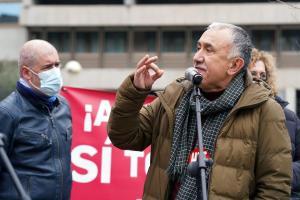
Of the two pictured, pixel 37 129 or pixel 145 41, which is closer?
pixel 37 129

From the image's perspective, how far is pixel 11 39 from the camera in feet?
119

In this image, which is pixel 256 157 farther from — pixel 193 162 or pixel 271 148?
pixel 193 162

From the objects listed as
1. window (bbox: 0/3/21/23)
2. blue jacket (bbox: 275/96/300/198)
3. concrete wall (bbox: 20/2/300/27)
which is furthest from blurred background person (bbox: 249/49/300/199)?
window (bbox: 0/3/21/23)

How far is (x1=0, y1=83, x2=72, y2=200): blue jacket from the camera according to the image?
11.6 ft

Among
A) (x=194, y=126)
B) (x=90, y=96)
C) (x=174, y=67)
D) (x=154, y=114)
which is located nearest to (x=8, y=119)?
(x=154, y=114)

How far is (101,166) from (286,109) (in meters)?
1.80

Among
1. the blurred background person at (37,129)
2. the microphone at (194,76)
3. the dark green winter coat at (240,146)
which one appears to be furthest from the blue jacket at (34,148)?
the microphone at (194,76)

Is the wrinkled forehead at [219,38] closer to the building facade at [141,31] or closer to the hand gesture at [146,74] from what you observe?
the hand gesture at [146,74]

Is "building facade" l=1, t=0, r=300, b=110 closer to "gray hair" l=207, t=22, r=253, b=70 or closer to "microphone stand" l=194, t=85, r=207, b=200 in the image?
"gray hair" l=207, t=22, r=253, b=70

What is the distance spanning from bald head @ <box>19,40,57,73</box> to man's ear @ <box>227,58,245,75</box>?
1226mm

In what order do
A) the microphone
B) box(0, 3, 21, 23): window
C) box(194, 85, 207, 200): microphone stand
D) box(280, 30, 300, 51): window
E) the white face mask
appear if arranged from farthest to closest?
box(0, 3, 21, 23): window
box(280, 30, 300, 51): window
the white face mask
the microphone
box(194, 85, 207, 200): microphone stand

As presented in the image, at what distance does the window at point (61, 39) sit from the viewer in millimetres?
36787

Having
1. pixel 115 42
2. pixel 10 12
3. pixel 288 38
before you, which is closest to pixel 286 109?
pixel 288 38

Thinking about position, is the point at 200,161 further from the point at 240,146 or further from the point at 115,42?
the point at 115,42
